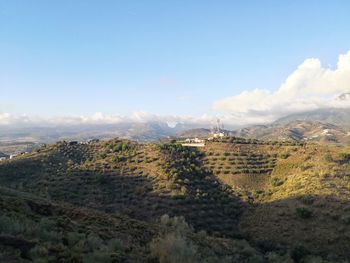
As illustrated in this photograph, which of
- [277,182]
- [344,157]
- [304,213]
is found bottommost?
[304,213]

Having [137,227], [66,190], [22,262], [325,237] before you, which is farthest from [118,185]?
[22,262]

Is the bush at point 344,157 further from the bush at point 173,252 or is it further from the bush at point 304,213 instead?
the bush at point 173,252

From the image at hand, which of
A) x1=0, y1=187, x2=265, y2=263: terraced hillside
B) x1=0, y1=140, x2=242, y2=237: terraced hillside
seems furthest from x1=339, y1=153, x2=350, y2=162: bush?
x1=0, y1=187, x2=265, y2=263: terraced hillside

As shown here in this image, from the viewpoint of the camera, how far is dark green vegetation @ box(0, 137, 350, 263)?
20.9 m

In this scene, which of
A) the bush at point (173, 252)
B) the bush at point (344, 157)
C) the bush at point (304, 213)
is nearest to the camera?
the bush at point (173, 252)

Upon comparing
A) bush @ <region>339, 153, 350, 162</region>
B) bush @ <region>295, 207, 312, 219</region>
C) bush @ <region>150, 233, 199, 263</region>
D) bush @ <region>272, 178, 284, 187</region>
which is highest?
bush @ <region>150, 233, 199, 263</region>

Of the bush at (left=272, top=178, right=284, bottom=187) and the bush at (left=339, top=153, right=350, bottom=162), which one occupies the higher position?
the bush at (left=339, top=153, right=350, bottom=162)

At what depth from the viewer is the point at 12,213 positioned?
24078 millimetres

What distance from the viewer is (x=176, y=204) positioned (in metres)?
71.2

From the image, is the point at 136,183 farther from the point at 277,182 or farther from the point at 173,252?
the point at 173,252

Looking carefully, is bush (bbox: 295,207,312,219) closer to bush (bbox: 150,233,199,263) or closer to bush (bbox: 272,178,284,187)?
bush (bbox: 272,178,284,187)

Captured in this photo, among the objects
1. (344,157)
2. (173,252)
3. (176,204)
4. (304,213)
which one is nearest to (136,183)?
(176,204)

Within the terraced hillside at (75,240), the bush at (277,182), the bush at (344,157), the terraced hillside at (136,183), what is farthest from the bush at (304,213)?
the bush at (344,157)

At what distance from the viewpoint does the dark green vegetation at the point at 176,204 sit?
68.7 feet
